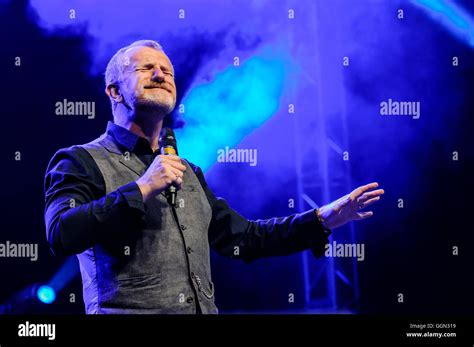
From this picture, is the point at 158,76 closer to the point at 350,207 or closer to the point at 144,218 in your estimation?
the point at 144,218

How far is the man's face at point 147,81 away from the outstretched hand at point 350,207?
73 cm

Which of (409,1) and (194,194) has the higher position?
(409,1)

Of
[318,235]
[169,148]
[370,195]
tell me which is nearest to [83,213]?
[169,148]

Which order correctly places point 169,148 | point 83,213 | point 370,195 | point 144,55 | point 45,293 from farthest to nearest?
1. point 45,293
2. point 144,55
3. point 370,195
4. point 169,148
5. point 83,213

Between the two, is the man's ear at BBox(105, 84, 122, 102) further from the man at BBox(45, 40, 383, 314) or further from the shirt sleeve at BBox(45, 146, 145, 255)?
the shirt sleeve at BBox(45, 146, 145, 255)

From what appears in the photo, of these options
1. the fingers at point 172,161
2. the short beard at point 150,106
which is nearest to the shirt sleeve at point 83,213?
the fingers at point 172,161

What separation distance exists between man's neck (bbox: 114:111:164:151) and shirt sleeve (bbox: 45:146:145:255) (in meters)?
0.36

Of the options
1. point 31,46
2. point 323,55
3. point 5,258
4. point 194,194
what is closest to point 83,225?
point 194,194

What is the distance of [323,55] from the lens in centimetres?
340

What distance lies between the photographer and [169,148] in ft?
7.69

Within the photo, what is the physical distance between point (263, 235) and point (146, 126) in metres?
0.63

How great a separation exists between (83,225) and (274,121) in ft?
5.07

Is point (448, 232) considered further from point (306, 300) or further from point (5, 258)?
point (5, 258)

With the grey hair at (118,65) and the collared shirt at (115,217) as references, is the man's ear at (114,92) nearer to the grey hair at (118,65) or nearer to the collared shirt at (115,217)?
the grey hair at (118,65)
